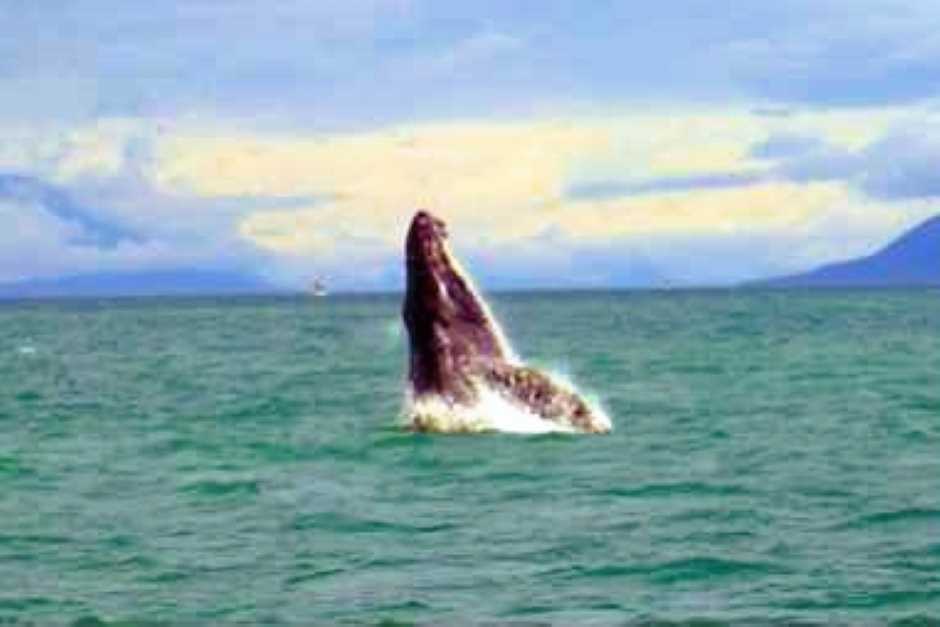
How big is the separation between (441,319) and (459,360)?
0.72 metres

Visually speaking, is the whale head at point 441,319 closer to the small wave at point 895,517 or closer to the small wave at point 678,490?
the small wave at point 678,490

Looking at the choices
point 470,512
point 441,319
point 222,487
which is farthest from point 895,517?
point 441,319

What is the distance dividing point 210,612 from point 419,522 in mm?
6025

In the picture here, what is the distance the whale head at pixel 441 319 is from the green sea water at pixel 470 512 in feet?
3.60

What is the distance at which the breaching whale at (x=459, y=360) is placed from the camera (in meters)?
32.3

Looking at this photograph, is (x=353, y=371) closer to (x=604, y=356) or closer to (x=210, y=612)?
(x=604, y=356)

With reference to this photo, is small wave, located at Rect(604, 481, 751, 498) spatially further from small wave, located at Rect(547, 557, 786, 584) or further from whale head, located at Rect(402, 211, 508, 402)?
small wave, located at Rect(547, 557, 786, 584)

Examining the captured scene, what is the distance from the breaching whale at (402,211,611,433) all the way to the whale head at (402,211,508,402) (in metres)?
0.02

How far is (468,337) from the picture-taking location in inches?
1277

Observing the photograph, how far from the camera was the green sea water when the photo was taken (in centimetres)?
1936

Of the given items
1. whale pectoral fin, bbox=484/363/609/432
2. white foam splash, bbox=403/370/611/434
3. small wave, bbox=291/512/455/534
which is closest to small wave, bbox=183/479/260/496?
small wave, bbox=291/512/455/534

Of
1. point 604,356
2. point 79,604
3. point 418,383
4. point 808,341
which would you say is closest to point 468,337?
point 418,383

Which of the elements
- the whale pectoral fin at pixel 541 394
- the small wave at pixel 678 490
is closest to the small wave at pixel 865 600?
the small wave at pixel 678 490

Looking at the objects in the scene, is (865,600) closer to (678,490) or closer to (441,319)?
(678,490)
